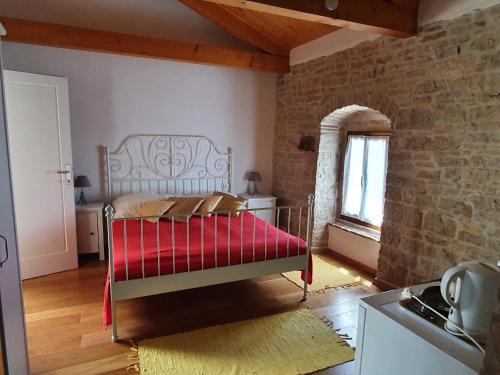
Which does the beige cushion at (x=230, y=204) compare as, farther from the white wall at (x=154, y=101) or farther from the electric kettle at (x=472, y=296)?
the electric kettle at (x=472, y=296)

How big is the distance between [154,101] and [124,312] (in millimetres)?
2743

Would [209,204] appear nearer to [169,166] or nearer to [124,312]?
[169,166]

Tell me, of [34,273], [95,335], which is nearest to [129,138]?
[34,273]

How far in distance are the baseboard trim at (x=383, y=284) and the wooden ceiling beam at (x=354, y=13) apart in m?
2.39

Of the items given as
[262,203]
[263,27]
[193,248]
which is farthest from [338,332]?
[263,27]

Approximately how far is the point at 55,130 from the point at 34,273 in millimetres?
1531

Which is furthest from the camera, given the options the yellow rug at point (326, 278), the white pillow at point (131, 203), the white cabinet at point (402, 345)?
the white pillow at point (131, 203)

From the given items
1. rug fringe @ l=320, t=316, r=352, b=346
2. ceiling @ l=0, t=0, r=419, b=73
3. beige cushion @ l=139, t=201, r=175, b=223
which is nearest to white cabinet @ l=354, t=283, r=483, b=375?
rug fringe @ l=320, t=316, r=352, b=346

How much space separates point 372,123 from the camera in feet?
13.0

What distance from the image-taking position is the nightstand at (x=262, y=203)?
482cm

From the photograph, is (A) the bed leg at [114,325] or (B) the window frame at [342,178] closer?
(A) the bed leg at [114,325]

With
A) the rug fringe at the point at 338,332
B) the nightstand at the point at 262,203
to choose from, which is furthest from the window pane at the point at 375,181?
the rug fringe at the point at 338,332

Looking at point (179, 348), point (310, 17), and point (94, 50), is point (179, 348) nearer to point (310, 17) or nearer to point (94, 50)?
point (310, 17)

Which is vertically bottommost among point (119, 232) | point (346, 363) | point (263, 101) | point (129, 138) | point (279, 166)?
point (346, 363)
